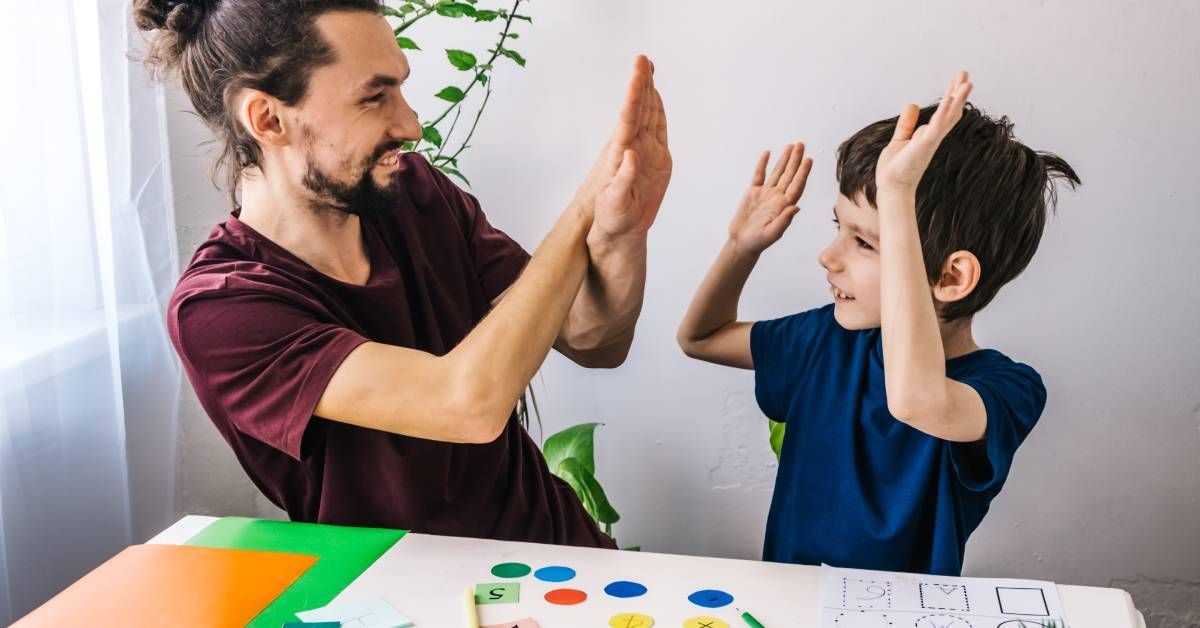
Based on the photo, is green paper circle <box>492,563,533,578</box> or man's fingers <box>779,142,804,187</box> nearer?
green paper circle <box>492,563,533,578</box>

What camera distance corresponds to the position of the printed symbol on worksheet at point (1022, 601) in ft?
3.35

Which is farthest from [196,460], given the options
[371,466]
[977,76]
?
[977,76]

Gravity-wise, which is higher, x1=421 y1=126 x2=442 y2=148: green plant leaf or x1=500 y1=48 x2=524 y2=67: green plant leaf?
x1=500 y1=48 x2=524 y2=67: green plant leaf

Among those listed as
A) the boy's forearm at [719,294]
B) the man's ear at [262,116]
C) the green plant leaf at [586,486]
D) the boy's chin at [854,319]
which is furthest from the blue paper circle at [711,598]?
the green plant leaf at [586,486]

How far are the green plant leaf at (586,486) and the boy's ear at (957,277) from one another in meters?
0.84

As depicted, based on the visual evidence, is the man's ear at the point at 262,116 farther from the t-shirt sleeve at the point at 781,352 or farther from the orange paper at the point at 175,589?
the t-shirt sleeve at the point at 781,352

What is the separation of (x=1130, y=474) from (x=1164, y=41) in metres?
0.76

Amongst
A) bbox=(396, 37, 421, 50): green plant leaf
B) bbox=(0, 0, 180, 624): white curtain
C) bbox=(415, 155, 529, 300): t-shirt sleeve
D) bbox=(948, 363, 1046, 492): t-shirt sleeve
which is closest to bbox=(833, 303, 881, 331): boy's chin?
bbox=(948, 363, 1046, 492): t-shirt sleeve

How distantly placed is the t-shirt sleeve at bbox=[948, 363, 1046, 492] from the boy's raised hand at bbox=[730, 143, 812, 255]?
0.31 meters

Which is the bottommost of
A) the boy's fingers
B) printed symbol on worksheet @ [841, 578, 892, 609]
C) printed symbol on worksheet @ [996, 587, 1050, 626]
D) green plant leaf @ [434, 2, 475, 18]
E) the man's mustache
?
printed symbol on worksheet @ [841, 578, 892, 609]

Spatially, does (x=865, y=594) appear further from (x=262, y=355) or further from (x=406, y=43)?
(x=406, y=43)

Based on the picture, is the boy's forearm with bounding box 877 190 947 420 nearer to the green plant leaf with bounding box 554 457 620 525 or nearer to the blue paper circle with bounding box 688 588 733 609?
the blue paper circle with bounding box 688 588 733 609

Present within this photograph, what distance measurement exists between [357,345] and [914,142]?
24.0 inches

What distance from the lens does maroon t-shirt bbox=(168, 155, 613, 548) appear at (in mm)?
1192
